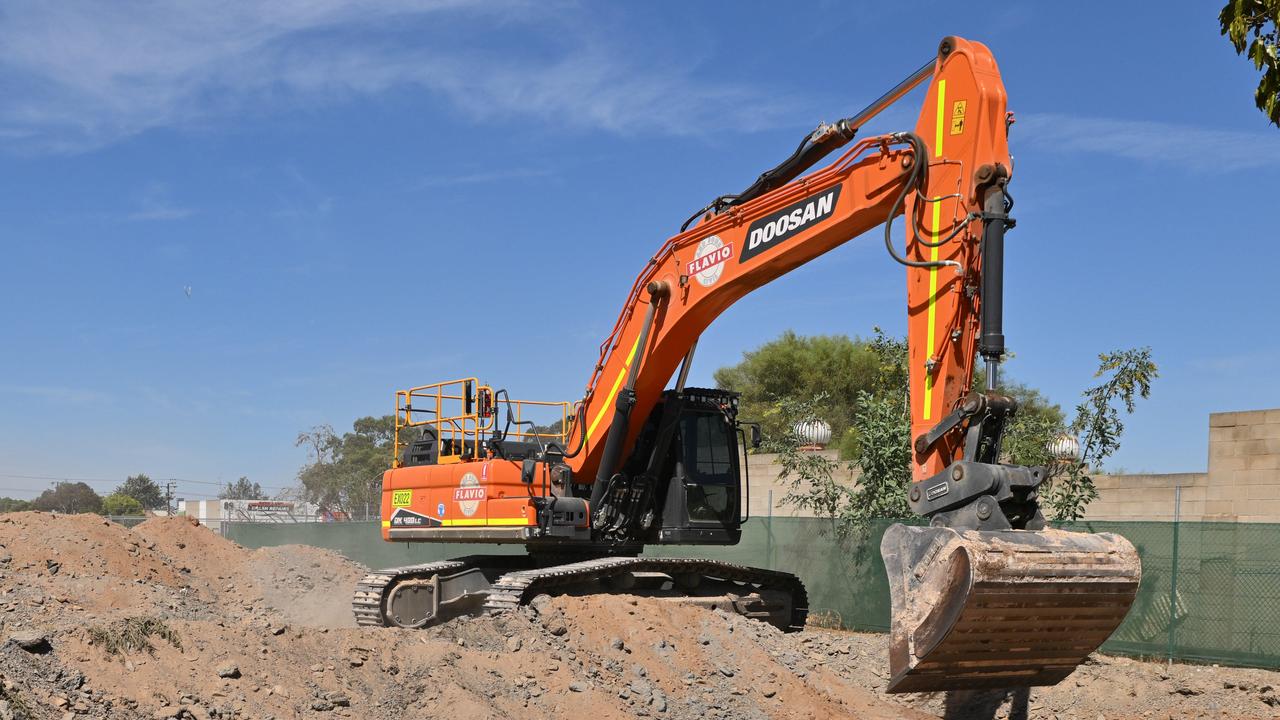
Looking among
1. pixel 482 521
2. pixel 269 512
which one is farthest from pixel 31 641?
pixel 269 512

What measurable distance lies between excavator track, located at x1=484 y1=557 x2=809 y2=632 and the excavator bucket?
513cm

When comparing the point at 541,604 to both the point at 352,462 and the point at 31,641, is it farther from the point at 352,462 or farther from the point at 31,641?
the point at 352,462

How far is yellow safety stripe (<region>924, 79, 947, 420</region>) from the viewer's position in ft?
28.8

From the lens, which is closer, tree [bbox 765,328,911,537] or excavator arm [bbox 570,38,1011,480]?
excavator arm [bbox 570,38,1011,480]

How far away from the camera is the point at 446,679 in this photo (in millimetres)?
10094

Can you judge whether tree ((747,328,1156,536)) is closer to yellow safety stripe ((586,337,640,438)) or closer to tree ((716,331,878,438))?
yellow safety stripe ((586,337,640,438))

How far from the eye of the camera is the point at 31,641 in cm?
836

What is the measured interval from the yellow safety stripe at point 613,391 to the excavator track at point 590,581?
1447mm

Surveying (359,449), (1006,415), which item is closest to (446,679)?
(1006,415)

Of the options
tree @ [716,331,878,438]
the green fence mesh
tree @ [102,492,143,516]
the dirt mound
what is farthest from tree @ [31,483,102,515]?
the green fence mesh

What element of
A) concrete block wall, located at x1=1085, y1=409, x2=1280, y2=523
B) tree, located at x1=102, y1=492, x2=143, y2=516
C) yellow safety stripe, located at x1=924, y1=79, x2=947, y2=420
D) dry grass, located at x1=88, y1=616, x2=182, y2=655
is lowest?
tree, located at x1=102, y1=492, x2=143, y2=516

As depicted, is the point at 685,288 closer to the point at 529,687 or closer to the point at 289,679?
the point at 529,687

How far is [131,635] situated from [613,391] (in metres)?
5.55

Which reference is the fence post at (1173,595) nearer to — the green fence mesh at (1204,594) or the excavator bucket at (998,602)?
the green fence mesh at (1204,594)
